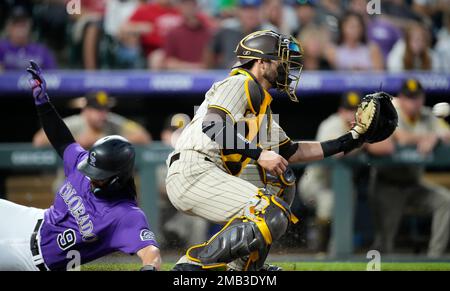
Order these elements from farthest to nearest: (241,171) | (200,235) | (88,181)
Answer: (200,235), (241,171), (88,181)

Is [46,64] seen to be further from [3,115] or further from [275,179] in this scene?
[275,179]

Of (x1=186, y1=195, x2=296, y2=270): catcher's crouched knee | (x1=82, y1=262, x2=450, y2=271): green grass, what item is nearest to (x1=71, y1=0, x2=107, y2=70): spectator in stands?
(x1=82, y1=262, x2=450, y2=271): green grass

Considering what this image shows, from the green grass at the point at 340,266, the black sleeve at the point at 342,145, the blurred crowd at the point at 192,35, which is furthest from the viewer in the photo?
the blurred crowd at the point at 192,35

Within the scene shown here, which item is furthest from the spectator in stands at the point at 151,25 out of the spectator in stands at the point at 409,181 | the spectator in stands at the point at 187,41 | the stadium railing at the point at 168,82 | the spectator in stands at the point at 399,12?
the spectator in stands at the point at 409,181

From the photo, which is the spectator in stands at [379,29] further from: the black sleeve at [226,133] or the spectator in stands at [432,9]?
the black sleeve at [226,133]

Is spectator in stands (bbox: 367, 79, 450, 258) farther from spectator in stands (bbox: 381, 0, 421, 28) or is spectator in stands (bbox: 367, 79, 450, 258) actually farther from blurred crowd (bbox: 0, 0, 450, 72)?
spectator in stands (bbox: 381, 0, 421, 28)
